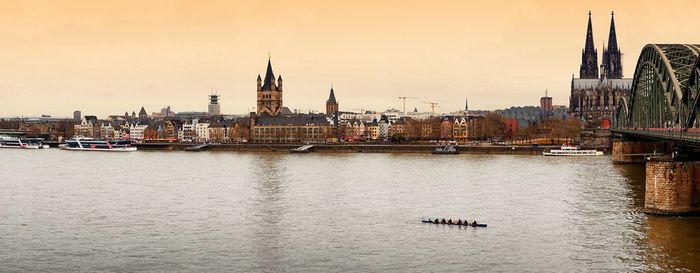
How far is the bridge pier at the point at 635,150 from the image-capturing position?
8412 centimetres

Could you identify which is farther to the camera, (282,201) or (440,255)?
(282,201)

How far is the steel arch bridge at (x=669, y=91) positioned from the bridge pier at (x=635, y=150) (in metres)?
1.94

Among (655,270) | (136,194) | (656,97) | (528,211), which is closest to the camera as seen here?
(655,270)

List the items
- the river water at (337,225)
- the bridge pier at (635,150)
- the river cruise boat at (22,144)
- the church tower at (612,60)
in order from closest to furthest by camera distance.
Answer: the river water at (337,225) < the bridge pier at (635,150) < the river cruise boat at (22,144) < the church tower at (612,60)

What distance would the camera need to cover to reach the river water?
31.8 metres

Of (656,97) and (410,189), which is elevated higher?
(656,97)

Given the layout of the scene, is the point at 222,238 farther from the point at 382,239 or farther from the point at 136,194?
the point at 136,194

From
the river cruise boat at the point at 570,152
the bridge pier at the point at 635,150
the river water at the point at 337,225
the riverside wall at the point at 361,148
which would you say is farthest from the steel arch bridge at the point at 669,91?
the riverside wall at the point at 361,148

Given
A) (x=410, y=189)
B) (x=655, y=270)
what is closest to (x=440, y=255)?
(x=655, y=270)

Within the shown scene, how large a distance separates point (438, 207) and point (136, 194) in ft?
65.8

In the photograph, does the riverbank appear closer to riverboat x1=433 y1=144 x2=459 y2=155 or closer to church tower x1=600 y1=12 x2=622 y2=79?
riverboat x1=433 y1=144 x2=459 y2=155

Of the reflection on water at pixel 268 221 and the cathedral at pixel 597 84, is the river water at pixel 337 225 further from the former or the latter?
the cathedral at pixel 597 84

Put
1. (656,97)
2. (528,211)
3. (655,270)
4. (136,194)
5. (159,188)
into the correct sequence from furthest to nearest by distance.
A: (656,97) < (159,188) < (136,194) < (528,211) < (655,270)

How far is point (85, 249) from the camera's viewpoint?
3438cm
